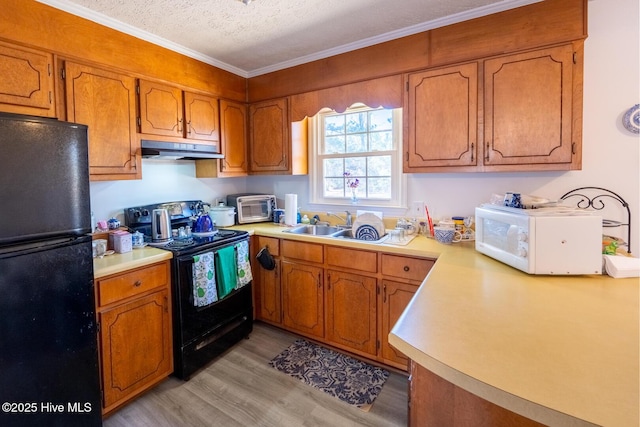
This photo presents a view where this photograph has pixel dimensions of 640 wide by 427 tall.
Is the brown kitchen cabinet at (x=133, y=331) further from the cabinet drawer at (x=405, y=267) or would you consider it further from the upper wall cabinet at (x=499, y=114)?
the upper wall cabinet at (x=499, y=114)

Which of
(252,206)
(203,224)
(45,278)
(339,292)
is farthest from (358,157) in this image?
(45,278)

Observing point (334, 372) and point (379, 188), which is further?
point (379, 188)

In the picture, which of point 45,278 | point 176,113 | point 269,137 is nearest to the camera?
point 45,278

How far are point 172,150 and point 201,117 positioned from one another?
1.61ft

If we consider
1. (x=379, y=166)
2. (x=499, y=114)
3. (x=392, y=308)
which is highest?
(x=499, y=114)

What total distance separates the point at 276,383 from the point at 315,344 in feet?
1.71

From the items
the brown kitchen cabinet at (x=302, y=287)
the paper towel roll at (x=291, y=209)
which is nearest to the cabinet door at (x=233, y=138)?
the paper towel roll at (x=291, y=209)

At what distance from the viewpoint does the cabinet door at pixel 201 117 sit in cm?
249

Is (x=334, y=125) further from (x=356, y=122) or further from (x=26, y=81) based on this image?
(x=26, y=81)

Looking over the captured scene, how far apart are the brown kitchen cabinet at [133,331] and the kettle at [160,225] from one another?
14.2 inches

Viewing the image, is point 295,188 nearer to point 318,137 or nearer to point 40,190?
point 318,137

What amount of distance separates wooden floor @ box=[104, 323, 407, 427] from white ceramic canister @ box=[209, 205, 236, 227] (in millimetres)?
1170

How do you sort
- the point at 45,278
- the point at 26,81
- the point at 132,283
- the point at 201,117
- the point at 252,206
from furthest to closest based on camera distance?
1. the point at 252,206
2. the point at 201,117
3. the point at 132,283
4. the point at 26,81
5. the point at 45,278

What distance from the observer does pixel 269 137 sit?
2908mm
